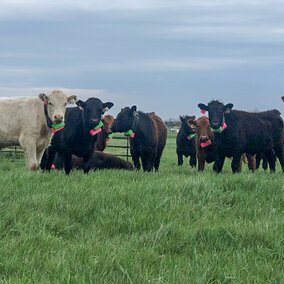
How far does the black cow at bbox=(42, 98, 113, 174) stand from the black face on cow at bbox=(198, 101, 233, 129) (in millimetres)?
2508

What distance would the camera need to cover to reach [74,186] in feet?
21.3

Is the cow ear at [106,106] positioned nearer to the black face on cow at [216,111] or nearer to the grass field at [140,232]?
the black face on cow at [216,111]

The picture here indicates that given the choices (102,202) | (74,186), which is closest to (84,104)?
(74,186)

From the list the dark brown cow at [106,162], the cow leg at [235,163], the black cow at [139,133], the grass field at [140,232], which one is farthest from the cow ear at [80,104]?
the cow leg at [235,163]

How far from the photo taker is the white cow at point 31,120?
927 centimetres

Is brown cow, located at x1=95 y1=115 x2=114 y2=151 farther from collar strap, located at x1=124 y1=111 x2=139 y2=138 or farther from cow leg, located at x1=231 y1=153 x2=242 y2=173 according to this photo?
cow leg, located at x1=231 y1=153 x2=242 y2=173

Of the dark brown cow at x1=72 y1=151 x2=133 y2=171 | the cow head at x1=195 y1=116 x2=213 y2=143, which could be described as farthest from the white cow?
the cow head at x1=195 y1=116 x2=213 y2=143

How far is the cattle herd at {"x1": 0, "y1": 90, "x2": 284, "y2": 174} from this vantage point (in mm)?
9393

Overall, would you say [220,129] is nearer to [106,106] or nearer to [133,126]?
[106,106]

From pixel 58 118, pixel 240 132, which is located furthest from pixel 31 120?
pixel 240 132

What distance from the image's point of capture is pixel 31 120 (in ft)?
30.7

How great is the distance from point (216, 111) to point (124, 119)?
10.2ft

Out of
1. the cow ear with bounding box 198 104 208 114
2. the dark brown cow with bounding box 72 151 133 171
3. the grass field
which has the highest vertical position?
the cow ear with bounding box 198 104 208 114

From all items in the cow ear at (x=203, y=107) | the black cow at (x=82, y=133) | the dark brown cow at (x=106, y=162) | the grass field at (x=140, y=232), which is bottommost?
the dark brown cow at (x=106, y=162)
